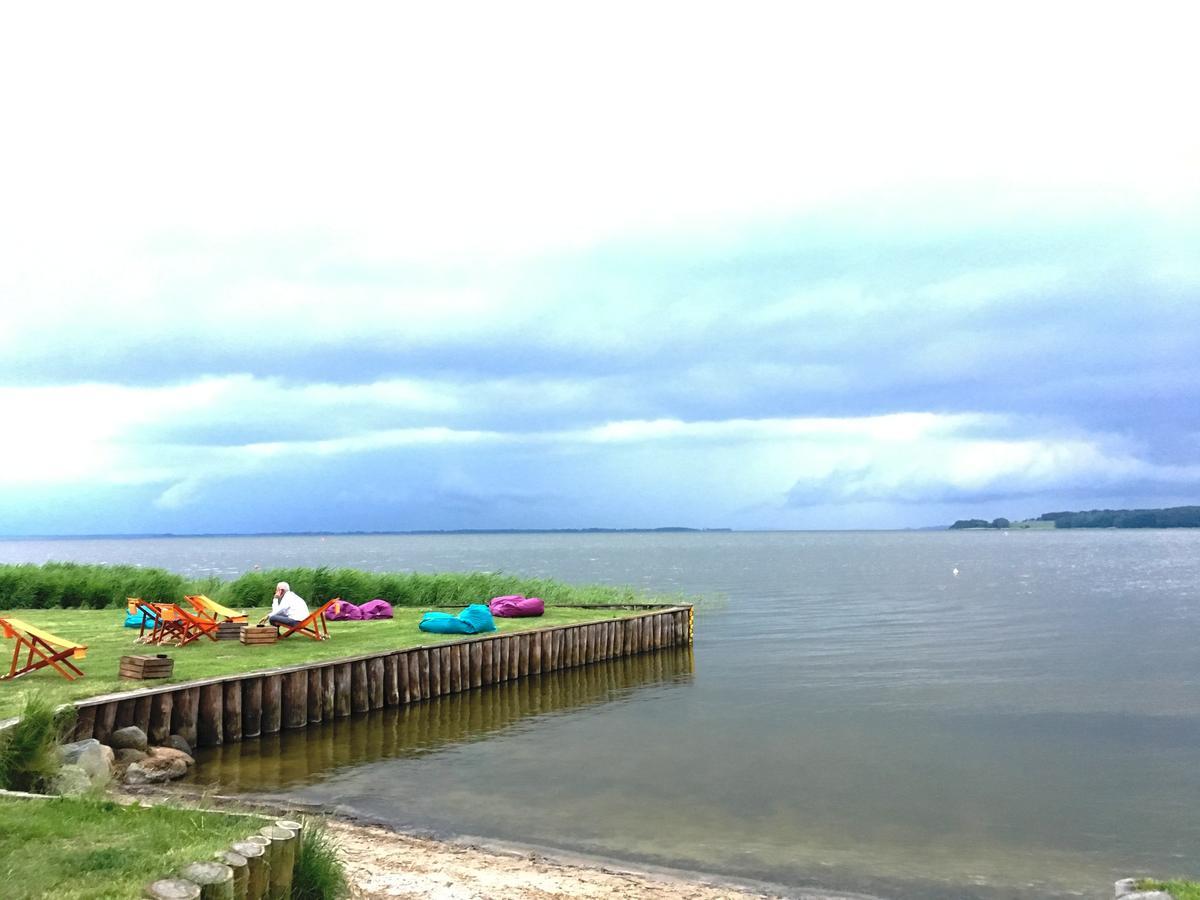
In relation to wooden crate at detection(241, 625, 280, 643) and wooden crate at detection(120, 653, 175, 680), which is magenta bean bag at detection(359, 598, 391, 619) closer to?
wooden crate at detection(241, 625, 280, 643)

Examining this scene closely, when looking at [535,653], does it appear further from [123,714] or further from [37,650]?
[123,714]

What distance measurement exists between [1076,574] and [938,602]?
104ft

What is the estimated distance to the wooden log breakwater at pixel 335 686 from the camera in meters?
14.3

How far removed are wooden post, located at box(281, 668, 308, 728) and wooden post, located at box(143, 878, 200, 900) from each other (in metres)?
11.0

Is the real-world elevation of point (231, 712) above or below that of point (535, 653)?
above

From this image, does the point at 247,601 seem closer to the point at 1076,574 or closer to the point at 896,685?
the point at 896,685

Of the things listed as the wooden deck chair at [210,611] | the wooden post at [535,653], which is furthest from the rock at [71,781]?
the wooden post at [535,653]

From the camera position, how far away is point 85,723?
13.1m

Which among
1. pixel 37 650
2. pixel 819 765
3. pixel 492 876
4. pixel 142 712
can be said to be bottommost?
pixel 819 765

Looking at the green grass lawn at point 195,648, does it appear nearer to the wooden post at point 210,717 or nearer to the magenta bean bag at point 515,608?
the magenta bean bag at point 515,608

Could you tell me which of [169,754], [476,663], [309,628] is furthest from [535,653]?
[169,754]

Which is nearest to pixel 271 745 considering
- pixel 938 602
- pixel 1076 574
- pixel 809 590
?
pixel 938 602

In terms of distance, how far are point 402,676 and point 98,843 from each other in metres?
12.5

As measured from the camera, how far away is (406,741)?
669 inches
